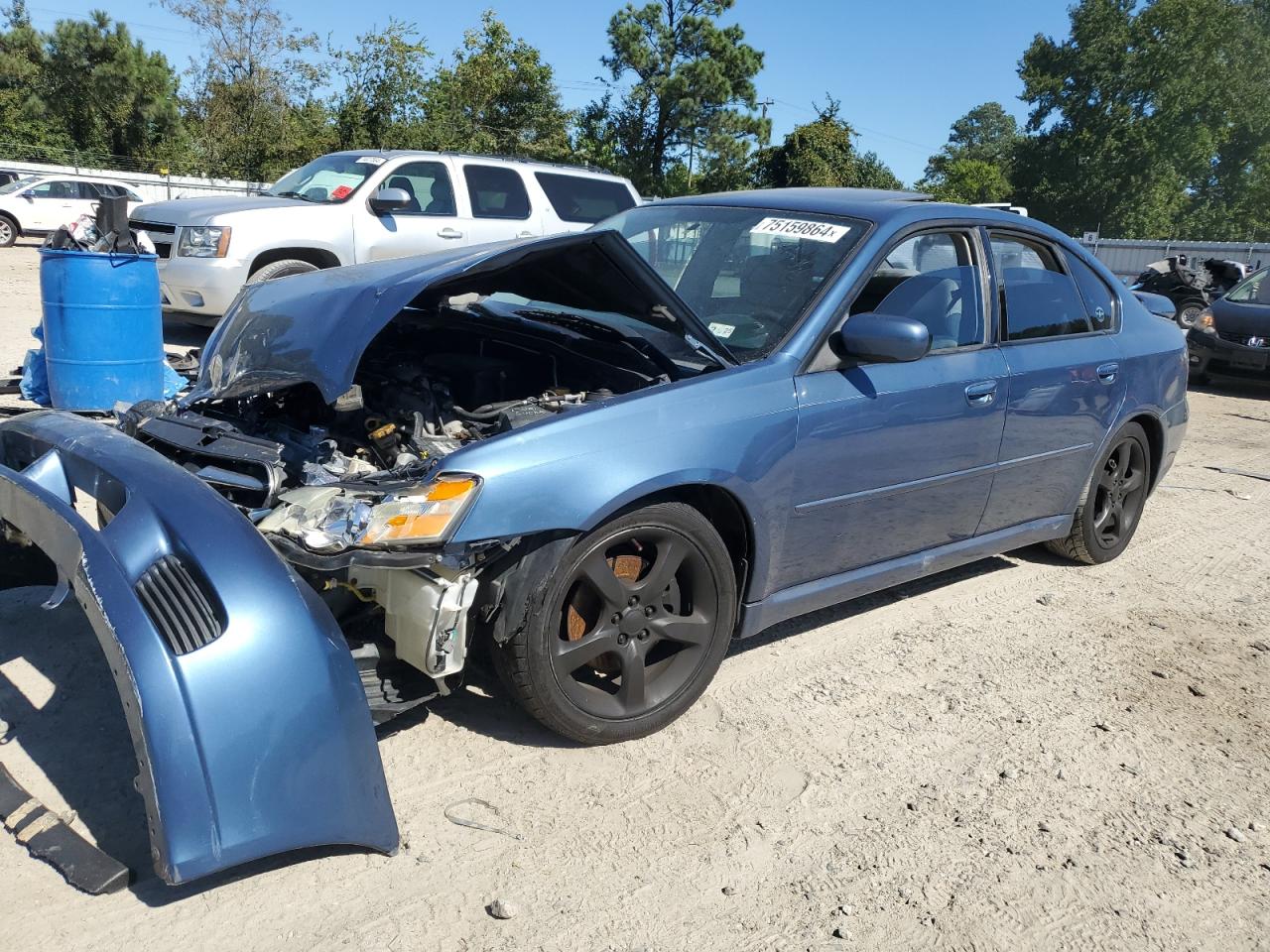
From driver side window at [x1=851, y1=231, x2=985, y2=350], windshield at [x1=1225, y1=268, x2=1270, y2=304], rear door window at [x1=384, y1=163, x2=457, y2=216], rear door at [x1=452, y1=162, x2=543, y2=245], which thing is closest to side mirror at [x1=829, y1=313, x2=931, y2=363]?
driver side window at [x1=851, y1=231, x2=985, y2=350]

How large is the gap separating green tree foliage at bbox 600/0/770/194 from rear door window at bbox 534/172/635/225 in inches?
1162

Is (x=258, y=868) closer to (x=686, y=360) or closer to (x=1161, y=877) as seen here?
(x=686, y=360)

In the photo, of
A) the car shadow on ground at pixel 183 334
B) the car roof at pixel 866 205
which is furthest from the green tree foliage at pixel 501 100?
the car roof at pixel 866 205

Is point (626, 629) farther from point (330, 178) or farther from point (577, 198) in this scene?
point (577, 198)

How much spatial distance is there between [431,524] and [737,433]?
1.05 m

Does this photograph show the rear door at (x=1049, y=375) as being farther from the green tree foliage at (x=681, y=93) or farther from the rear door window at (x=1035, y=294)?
the green tree foliage at (x=681, y=93)

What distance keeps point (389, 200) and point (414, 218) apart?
50 centimetres

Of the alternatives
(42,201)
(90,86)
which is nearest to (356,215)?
(42,201)

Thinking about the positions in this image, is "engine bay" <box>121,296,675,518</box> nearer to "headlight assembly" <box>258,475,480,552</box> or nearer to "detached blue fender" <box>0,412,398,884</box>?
"headlight assembly" <box>258,475,480,552</box>

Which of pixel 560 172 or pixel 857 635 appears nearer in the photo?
pixel 857 635

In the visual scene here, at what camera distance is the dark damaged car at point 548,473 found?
233cm

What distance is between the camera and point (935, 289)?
156 inches

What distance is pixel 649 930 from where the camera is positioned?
2.36 metres

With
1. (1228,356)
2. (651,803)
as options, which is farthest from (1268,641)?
(1228,356)
